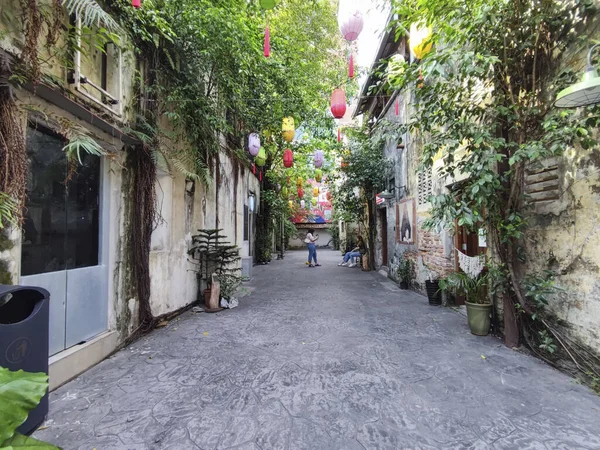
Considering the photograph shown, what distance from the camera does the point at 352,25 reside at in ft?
14.0

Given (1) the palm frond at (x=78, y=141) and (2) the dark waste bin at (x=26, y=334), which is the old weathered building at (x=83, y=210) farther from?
(2) the dark waste bin at (x=26, y=334)

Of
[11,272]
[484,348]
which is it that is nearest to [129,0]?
[11,272]

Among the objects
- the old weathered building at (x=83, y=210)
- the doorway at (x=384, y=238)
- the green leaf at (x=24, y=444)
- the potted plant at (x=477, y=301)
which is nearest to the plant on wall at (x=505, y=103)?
the potted plant at (x=477, y=301)

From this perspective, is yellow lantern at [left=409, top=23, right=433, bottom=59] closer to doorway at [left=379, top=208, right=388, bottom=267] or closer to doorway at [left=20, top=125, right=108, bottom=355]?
doorway at [left=20, top=125, right=108, bottom=355]

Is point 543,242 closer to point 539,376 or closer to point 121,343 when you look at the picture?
point 539,376

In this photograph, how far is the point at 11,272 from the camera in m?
2.51

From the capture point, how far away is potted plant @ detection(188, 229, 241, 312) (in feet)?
19.6

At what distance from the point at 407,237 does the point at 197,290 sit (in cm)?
554

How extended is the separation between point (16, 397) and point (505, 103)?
5.19 metres

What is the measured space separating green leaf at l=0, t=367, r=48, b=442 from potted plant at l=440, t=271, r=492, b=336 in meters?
4.59

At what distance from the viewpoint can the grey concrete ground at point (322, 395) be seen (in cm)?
224

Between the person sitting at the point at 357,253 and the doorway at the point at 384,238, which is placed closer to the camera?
the doorway at the point at 384,238

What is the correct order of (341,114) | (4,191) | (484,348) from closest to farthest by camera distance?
1. (4,191)
2. (484,348)
3. (341,114)

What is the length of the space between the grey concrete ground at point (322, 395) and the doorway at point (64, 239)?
58 centimetres
